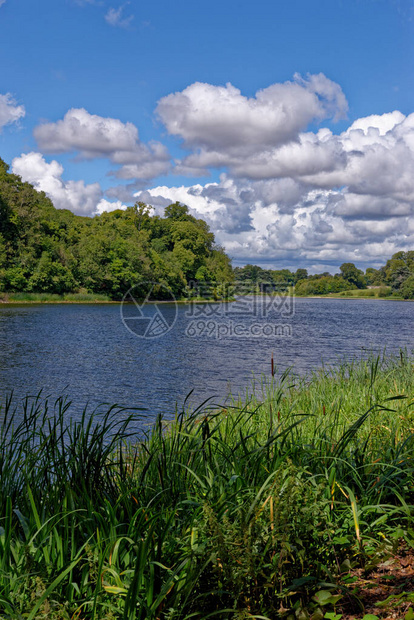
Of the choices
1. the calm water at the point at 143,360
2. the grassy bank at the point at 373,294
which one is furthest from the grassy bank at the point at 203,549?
the grassy bank at the point at 373,294

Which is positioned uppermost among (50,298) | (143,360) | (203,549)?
(50,298)

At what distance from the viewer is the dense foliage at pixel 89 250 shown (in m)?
65.3

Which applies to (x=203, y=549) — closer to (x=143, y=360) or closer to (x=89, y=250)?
(x=143, y=360)

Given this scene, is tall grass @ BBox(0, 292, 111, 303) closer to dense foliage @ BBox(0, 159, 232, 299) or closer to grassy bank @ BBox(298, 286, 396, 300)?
dense foliage @ BBox(0, 159, 232, 299)

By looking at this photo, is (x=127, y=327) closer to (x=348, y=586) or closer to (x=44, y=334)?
(x=44, y=334)

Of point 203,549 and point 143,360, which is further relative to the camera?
point 143,360

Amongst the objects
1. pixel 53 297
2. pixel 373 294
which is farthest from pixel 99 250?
pixel 373 294

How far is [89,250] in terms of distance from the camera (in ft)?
251

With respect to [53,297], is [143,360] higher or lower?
lower

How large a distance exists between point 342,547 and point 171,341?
28.1 meters

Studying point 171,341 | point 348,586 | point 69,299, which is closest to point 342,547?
point 348,586

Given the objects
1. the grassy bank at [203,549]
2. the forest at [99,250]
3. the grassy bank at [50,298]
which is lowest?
the grassy bank at [203,549]

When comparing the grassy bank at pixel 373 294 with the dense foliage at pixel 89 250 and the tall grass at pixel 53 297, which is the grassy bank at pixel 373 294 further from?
the tall grass at pixel 53 297

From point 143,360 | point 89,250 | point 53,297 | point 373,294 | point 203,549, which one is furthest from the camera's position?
point 373,294
